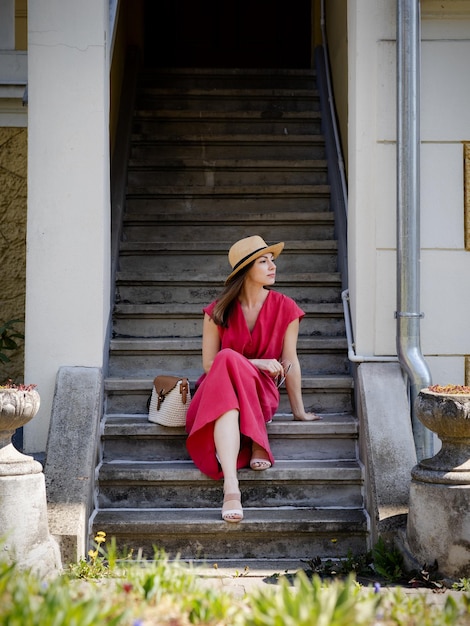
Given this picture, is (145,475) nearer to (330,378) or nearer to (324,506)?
(324,506)

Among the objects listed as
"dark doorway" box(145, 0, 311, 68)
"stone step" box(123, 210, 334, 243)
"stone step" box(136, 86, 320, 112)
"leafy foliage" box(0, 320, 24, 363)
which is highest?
"dark doorway" box(145, 0, 311, 68)

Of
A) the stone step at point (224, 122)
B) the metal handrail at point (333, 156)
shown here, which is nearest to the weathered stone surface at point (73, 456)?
the metal handrail at point (333, 156)

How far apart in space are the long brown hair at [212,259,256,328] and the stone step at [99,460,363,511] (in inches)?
33.6

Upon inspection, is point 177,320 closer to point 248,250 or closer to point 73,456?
point 248,250

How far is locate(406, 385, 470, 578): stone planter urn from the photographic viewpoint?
12.6ft

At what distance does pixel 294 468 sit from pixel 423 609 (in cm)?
183

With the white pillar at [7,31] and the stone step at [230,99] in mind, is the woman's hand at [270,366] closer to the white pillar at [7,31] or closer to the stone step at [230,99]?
the white pillar at [7,31]

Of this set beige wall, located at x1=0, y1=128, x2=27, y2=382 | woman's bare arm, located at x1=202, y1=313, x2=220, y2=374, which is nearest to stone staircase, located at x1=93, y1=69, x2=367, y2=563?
woman's bare arm, located at x1=202, y1=313, x2=220, y2=374

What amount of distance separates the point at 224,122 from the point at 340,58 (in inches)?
47.1

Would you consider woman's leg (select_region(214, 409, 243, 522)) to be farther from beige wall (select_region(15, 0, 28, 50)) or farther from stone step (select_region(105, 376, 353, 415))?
beige wall (select_region(15, 0, 28, 50))

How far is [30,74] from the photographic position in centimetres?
514

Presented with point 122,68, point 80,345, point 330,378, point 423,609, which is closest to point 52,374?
point 80,345

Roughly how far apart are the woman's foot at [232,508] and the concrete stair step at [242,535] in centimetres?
5

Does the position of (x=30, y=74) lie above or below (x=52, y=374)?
above
